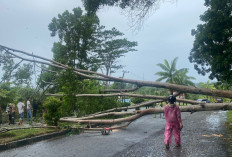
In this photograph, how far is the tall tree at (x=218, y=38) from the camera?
13.7 meters

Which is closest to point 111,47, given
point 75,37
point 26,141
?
point 75,37

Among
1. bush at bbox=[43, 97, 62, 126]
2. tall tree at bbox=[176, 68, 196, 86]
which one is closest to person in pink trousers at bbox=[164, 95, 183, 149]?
bush at bbox=[43, 97, 62, 126]

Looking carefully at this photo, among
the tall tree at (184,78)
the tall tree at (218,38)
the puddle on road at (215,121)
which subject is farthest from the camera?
the tall tree at (184,78)

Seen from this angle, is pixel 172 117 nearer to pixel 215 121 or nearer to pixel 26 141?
pixel 26 141

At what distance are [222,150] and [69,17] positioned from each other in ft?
84.7

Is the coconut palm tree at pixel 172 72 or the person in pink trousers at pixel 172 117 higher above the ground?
the coconut palm tree at pixel 172 72

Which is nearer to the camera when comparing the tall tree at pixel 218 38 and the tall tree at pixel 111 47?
the tall tree at pixel 218 38

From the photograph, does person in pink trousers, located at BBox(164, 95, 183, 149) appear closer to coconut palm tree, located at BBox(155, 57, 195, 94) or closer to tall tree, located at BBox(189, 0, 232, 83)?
tall tree, located at BBox(189, 0, 232, 83)

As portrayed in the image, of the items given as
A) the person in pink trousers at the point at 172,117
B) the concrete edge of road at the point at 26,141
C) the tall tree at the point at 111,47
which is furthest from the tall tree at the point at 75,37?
the person in pink trousers at the point at 172,117

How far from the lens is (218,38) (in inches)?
561

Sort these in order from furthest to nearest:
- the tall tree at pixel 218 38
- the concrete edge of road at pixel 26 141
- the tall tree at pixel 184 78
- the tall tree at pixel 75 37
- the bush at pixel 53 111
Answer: the tall tree at pixel 184 78
the tall tree at pixel 75 37
the tall tree at pixel 218 38
the bush at pixel 53 111
the concrete edge of road at pixel 26 141

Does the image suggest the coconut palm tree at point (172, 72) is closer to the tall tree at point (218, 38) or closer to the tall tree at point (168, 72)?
the tall tree at point (168, 72)

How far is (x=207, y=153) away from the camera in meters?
5.68

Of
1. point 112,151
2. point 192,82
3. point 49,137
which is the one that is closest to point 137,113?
point 112,151
